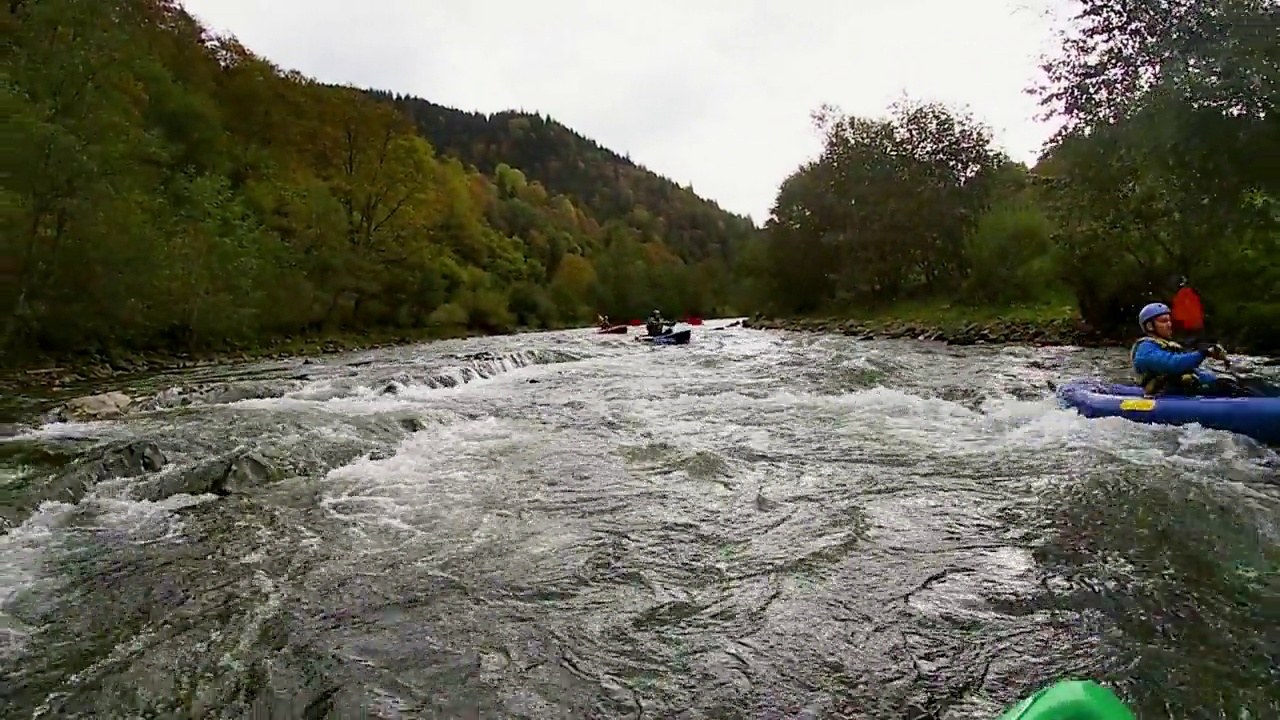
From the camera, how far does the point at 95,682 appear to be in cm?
275

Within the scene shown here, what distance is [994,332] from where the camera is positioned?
19.0m

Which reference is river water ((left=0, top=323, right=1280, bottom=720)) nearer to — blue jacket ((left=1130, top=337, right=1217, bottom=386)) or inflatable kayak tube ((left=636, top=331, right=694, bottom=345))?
blue jacket ((left=1130, top=337, right=1217, bottom=386))

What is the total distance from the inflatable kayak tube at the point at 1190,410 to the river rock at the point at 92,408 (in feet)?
34.0

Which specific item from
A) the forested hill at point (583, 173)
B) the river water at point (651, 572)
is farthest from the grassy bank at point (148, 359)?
the forested hill at point (583, 173)

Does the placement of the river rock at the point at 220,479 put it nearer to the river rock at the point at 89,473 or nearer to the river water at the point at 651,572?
the river water at the point at 651,572

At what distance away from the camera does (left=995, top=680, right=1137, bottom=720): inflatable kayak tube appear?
1.37 m

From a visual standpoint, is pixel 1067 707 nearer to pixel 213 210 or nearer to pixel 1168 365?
pixel 1168 365

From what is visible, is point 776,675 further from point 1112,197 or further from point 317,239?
point 317,239

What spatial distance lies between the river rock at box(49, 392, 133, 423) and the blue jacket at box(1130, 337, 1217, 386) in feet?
35.6

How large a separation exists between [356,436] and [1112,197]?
1513cm

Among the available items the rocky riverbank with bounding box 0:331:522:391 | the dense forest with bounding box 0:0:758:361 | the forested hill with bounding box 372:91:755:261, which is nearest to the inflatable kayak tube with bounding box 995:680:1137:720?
the rocky riverbank with bounding box 0:331:522:391

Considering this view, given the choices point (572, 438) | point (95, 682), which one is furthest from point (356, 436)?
point (95, 682)

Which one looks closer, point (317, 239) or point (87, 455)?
point (87, 455)

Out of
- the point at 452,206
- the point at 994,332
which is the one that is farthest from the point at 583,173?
the point at 994,332
